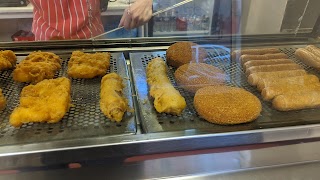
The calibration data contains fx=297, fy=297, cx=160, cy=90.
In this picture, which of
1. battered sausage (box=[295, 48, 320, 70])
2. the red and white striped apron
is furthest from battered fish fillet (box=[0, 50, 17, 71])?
battered sausage (box=[295, 48, 320, 70])

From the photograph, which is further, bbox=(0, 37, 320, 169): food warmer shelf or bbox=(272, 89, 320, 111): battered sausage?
bbox=(272, 89, 320, 111): battered sausage

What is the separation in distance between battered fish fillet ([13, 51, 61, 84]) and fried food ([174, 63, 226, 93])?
0.50m

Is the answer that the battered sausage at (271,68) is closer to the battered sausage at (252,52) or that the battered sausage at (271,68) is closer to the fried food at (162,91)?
the battered sausage at (252,52)

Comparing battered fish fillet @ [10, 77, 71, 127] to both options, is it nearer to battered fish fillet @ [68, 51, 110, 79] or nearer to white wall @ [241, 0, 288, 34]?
battered fish fillet @ [68, 51, 110, 79]

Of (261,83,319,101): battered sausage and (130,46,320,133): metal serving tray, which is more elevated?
(261,83,319,101): battered sausage

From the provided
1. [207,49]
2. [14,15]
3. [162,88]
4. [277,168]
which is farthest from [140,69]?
[14,15]

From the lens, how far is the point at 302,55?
1.35 meters

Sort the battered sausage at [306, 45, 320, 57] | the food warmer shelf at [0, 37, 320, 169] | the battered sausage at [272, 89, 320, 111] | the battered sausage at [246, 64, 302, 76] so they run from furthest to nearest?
the battered sausage at [306, 45, 320, 57] → the battered sausage at [246, 64, 302, 76] → the battered sausage at [272, 89, 320, 111] → the food warmer shelf at [0, 37, 320, 169]

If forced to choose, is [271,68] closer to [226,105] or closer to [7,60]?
[226,105]

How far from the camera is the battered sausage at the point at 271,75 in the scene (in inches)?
45.6

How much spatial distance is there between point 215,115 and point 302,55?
Result: 0.67 metres

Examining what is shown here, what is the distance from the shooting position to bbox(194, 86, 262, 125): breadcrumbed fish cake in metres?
0.94

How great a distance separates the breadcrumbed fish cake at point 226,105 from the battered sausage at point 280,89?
0.22 feet

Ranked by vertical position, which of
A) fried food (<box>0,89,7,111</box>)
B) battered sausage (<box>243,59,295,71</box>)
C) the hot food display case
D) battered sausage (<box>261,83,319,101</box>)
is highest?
battered sausage (<box>243,59,295,71</box>)
